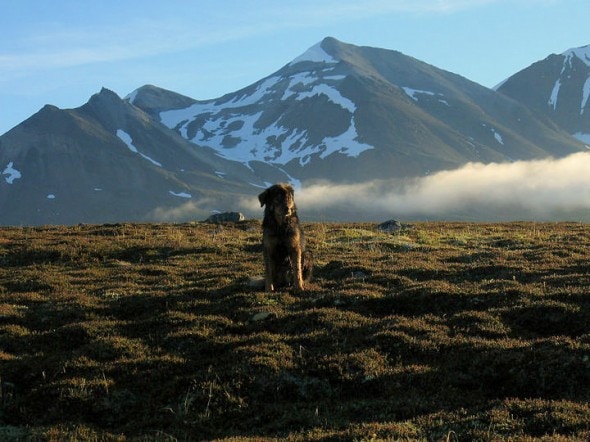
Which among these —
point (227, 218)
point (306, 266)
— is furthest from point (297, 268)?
point (227, 218)

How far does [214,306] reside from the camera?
15.2 m

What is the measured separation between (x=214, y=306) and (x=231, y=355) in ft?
12.6

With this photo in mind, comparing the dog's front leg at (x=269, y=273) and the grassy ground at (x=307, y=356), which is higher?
the dog's front leg at (x=269, y=273)

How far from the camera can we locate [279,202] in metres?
15.1

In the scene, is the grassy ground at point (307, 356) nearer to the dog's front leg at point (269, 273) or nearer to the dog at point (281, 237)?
the dog's front leg at point (269, 273)

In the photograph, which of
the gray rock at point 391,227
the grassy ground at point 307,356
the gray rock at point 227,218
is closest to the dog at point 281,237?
the grassy ground at point 307,356

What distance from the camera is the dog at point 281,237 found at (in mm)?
15227

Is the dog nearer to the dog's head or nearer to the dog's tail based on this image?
the dog's head

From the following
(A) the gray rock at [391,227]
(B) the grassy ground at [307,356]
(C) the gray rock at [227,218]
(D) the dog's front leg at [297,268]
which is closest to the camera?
(B) the grassy ground at [307,356]

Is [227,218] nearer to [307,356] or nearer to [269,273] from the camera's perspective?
[269,273]

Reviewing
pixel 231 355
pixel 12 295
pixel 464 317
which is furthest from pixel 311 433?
pixel 12 295

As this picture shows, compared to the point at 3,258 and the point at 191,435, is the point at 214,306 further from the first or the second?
the point at 3,258

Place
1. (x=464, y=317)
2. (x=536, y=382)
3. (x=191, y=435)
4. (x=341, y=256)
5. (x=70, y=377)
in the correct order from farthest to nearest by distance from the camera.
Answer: (x=341, y=256) < (x=464, y=317) < (x=70, y=377) < (x=536, y=382) < (x=191, y=435)

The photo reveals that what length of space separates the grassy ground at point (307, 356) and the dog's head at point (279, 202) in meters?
2.22
